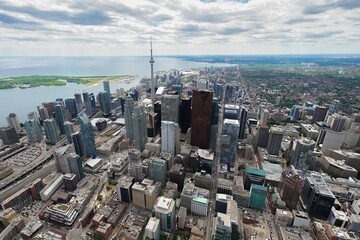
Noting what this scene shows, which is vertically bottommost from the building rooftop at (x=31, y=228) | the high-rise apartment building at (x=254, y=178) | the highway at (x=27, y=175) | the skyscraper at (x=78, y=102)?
the highway at (x=27, y=175)

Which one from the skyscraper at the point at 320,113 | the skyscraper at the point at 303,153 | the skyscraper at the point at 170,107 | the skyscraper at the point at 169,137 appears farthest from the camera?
the skyscraper at the point at 320,113

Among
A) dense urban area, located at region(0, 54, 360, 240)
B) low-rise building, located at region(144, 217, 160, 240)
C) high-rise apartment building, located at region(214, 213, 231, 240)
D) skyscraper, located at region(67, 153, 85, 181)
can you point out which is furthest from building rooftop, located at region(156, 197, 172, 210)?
skyscraper, located at region(67, 153, 85, 181)

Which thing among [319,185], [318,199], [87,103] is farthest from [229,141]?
[87,103]

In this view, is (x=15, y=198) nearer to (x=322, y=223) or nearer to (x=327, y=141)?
(x=322, y=223)

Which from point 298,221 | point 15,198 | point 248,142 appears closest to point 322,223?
point 298,221

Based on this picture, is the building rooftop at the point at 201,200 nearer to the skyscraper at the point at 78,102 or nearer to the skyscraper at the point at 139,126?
the skyscraper at the point at 139,126

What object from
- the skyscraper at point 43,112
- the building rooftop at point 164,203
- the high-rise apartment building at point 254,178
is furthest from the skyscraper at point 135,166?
the skyscraper at point 43,112

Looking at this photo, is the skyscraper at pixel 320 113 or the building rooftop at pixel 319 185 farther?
the skyscraper at pixel 320 113
